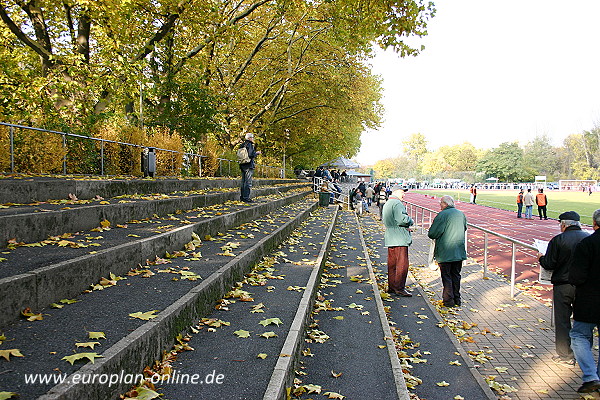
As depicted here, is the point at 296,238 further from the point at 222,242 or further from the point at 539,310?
the point at 539,310

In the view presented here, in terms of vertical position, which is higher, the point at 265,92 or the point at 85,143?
the point at 265,92

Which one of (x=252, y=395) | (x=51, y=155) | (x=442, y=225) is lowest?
(x=252, y=395)

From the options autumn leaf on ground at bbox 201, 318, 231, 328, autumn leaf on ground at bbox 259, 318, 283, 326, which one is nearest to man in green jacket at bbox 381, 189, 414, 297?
autumn leaf on ground at bbox 259, 318, 283, 326

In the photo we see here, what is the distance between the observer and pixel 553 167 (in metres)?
112

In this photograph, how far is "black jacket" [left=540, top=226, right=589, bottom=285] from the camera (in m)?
5.37

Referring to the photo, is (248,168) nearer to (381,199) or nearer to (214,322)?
(214,322)

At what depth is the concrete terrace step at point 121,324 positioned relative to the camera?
245cm

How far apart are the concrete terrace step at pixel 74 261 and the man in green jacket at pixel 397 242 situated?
12.6 ft

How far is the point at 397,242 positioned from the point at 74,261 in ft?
19.9

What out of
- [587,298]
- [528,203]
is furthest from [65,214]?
[528,203]

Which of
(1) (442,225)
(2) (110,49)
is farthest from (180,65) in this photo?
(1) (442,225)

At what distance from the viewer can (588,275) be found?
4.61m

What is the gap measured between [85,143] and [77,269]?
267 inches

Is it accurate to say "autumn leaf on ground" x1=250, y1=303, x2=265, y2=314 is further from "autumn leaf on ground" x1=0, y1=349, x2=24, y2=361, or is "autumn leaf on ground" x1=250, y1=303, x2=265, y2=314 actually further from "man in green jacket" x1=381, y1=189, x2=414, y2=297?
"man in green jacket" x1=381, y1=189, x2=414, y2=297
